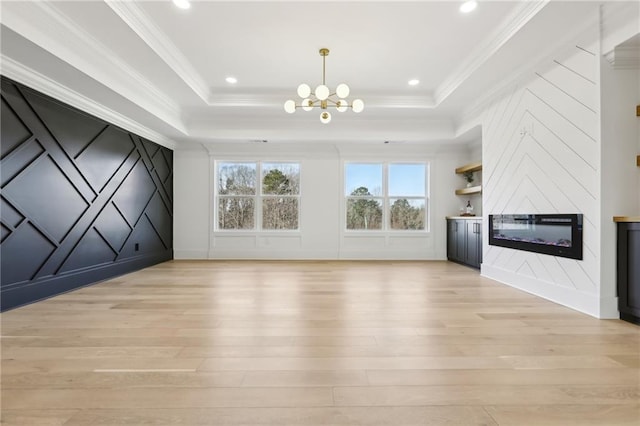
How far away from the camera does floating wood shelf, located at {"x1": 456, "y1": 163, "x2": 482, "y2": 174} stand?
5.47 metres

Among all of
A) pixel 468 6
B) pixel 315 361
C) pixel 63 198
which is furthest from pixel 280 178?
pixel 315 361

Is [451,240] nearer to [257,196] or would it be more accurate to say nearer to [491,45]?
[491,45]

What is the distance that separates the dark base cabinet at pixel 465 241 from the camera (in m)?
5.02

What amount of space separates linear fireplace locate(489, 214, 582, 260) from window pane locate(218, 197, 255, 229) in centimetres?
472

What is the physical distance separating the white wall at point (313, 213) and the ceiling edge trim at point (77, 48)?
2190 mm

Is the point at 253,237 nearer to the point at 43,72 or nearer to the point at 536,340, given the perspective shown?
the point at 43,72

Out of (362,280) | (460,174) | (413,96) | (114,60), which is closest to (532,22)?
(413,96)

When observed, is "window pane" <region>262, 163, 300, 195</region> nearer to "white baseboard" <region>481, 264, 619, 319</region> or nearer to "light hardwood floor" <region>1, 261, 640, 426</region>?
"light hardwood floor" <region>1, 261, 640, 426</region>

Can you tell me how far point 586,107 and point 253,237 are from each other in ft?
18.6

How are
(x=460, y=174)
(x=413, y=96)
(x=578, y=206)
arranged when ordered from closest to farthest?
(x=578, y=206) → (x=413, y=96) → (x=460, y=174)

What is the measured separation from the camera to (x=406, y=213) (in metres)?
6.51

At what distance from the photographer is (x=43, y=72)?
3062 millimetres

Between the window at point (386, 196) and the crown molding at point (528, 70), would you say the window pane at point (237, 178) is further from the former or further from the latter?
the crown molding at point (528, 70)

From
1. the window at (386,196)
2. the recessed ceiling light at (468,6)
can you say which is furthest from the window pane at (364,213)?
the recessed ceiling light at (468,6)
